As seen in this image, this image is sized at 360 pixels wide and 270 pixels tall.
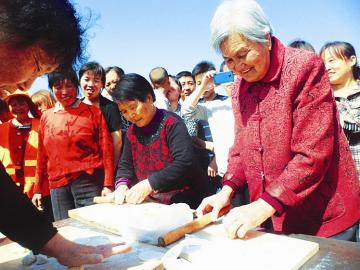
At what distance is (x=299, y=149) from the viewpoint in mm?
1229

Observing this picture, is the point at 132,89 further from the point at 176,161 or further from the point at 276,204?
the point at 276,204

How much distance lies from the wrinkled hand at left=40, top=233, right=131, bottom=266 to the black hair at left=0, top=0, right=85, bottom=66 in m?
0.60

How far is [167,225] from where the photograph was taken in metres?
1.31

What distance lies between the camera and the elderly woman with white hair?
3.93 ft

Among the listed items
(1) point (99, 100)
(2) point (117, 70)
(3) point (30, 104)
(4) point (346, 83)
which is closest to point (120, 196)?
(1) point (99, 100)

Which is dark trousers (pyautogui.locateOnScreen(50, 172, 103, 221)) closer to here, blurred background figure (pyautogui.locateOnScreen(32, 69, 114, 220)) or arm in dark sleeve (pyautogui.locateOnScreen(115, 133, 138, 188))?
blurred background figure (pyautogui.locateOnScreen(32, 69, 114, 220))

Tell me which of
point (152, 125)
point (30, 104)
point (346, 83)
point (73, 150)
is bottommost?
point (73, 150)

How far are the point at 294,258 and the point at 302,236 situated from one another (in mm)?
246

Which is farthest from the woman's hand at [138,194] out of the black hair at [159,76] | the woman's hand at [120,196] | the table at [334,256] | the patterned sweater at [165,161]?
the black hair at [159,76]

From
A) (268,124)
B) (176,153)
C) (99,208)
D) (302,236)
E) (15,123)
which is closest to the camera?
(302,236)

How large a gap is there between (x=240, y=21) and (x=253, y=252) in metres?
0.82

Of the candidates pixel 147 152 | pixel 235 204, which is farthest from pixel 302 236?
pixel 235 204

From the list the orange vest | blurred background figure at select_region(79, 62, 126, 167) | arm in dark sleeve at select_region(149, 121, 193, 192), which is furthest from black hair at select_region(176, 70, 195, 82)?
arm in dark sleeve at select_region(149, 121, 193, 192)

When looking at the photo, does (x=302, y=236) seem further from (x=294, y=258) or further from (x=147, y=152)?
(x=147, y=152)
